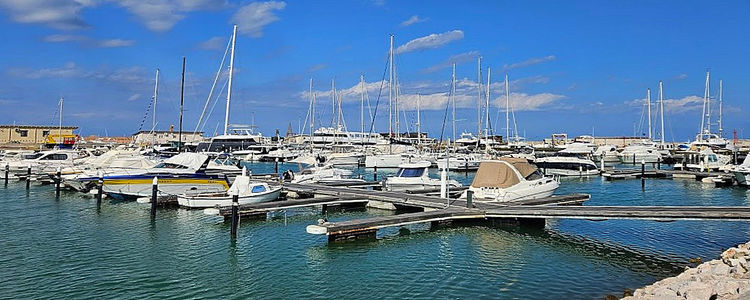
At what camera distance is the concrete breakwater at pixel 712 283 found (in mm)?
10516

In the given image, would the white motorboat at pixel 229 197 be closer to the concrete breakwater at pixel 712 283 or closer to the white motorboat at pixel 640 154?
the concrete breakwater at pixel 712 283

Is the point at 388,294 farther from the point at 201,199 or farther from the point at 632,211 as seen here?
the point at 201,199

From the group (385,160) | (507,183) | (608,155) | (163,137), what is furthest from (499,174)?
(163,137)

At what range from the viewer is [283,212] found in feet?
86.4

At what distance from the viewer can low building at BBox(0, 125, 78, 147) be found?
8919 cm

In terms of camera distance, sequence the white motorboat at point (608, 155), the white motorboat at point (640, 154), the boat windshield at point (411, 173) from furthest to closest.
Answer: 1. the white motorboat at point (608, 155)
2. the white motorboat at point (640, 154)
3. the boat windshield at point (411, 173)

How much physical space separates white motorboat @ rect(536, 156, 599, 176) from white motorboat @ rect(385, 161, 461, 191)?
957 inches

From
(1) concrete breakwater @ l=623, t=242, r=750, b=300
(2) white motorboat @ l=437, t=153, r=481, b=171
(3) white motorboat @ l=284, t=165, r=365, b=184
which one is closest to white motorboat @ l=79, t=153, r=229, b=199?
(3) white motorboat @ l=284, t=165, r=365, b=184

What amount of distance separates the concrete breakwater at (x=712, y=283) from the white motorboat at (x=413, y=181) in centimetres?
1829

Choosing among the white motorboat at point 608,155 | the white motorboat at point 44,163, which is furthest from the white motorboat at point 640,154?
the white motorboat at point 44,163

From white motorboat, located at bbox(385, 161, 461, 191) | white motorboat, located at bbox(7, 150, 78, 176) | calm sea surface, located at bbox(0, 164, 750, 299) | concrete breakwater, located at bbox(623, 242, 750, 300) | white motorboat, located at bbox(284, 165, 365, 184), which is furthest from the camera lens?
white motorboat, located at bbox(7, 150, 78, 176)

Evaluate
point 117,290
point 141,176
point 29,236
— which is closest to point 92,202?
point 141,176

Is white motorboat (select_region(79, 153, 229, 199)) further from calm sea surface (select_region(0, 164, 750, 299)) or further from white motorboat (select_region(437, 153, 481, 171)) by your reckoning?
white motorboat (select_region(437, 153, 481, 171))

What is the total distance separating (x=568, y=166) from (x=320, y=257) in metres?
42.2
